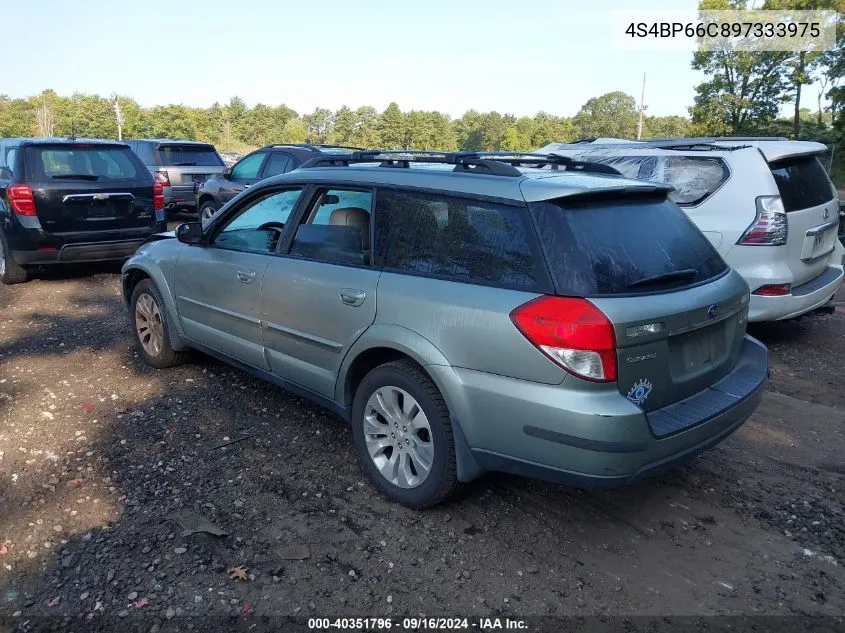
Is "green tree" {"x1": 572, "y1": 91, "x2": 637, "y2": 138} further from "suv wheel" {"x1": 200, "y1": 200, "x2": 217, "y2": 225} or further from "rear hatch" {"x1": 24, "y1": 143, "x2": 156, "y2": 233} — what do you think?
"rear hatch" {"x1": 24, "y1": 143, "x2": 156, "y2": 233}

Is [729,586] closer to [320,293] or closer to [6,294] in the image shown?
[320,293]

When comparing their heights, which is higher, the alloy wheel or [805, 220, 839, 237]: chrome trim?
[805, 220, 839, 237]: chrome trim

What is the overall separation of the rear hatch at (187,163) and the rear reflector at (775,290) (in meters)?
11.8

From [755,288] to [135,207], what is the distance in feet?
23.8

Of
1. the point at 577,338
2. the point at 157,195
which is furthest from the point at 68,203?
the point at 577,338

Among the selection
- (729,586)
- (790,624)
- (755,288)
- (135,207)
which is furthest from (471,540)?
(135,207)

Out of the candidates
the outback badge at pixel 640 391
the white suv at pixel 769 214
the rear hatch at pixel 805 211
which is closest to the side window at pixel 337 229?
the outback badge at pixel 640 391

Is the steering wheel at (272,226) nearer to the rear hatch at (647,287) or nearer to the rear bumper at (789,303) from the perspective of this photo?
the rear hatch at (647,287)

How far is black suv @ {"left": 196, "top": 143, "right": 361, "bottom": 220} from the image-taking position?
11.3 metres

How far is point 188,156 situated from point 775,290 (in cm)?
1230

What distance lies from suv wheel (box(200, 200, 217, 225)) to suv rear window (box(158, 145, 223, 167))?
191cm

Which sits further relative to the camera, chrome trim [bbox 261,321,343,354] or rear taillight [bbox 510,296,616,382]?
chrome trim [bbox 261,321,343,354]

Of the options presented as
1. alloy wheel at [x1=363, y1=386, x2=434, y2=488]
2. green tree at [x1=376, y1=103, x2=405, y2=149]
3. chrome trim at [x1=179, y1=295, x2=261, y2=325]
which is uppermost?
green tree at [x1=376, y1=103, x2=405, y2=149]

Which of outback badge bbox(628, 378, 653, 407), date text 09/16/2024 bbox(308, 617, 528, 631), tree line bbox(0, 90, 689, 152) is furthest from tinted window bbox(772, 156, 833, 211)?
tree line bbox(0, 90, 689, 152)
